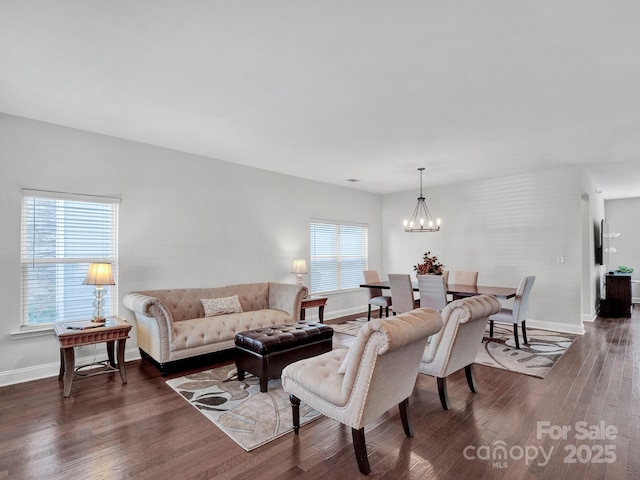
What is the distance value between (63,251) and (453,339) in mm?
4249

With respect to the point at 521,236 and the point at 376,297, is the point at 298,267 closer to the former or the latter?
the point at 376,297

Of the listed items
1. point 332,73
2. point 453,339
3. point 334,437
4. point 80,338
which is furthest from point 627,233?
point 80,338

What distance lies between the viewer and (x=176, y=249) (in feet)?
15.5

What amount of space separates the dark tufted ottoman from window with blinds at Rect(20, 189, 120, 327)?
197 centimetres

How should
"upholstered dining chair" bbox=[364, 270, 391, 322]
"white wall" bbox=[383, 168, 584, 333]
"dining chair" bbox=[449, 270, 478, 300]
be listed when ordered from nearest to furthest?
1. "white wall" bbox=[383, 168, 584, 333]
2. "dining chair" bbox=[449, 270, 478, 300]
3. "upholstered dining chair" bbox=[364, 270, 391, 322]

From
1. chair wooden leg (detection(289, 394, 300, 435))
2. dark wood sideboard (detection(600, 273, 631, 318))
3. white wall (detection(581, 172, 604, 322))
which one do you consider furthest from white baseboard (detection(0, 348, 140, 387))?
dark wood sideboard (detection(600, 273, 631, 318))

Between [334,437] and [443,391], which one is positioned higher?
[443,391]

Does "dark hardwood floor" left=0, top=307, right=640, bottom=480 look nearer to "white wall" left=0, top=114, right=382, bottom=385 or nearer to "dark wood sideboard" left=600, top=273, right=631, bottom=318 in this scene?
"white wall" left=0, top=114, right=382, bottom=385

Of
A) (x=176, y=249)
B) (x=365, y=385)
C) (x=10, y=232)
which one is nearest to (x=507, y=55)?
(x=365, y=385)

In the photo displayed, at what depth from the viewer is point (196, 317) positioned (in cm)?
459

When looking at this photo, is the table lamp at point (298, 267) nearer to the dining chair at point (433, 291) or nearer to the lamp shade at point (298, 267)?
the lamp shade at point (298, 267)

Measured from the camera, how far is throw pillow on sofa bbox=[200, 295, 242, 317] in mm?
4586

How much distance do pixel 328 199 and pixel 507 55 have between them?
473 cm

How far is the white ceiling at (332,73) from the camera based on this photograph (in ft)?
6.70
